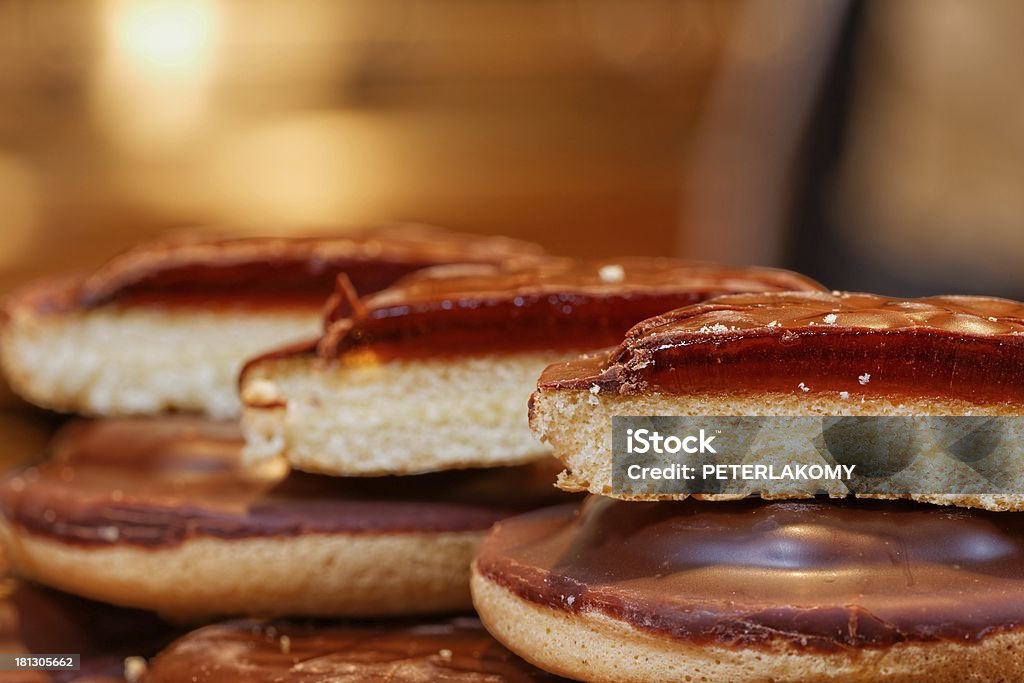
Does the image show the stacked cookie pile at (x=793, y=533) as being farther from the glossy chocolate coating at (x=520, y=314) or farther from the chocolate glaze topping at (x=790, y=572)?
the glossy chocolate coating at (x=520, y=314)

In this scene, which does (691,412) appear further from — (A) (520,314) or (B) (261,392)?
(B) (261,392)

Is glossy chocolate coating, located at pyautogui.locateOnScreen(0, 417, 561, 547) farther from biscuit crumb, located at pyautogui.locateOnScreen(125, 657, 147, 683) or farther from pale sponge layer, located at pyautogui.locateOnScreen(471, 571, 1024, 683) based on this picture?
pale sponge layer, located at pyautogui.locateOnScreen(471, 571, 1024, 683)

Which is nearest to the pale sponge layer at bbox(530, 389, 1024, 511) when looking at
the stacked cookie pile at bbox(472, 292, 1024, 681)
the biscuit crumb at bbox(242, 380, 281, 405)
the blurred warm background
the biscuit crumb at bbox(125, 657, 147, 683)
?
the stacked cookie pile at bbox(472, 292, 1024, 681)

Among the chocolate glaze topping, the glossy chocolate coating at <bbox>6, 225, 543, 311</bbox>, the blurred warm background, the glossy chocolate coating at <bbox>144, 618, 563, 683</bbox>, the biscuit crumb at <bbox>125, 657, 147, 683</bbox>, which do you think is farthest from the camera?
the blurred warm background

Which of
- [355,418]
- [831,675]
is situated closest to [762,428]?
[831,675]

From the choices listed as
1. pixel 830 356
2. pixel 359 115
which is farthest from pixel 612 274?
pixel 359 115
